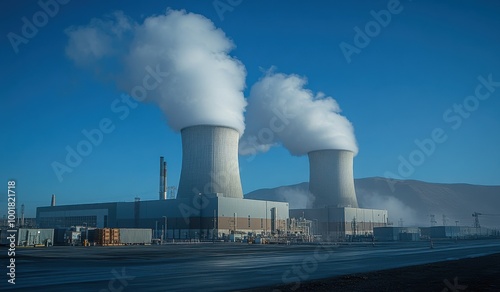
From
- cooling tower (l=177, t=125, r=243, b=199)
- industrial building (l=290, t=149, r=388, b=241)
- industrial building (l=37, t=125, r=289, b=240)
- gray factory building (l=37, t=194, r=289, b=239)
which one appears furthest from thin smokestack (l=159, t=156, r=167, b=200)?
industrial building (l=290, t=149, r=388, b=241)

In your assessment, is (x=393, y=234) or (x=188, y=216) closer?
(x=188, y=216)

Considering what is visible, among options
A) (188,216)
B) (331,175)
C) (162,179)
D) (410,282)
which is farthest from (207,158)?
Answer: (410,282)

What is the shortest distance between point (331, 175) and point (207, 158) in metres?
22.3

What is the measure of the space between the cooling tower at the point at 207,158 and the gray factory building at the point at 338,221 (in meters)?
23.8

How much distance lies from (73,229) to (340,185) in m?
35.7

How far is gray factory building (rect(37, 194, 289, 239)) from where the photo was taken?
2408 inches

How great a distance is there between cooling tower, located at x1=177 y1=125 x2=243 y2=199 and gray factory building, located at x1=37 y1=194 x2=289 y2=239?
3.42 m

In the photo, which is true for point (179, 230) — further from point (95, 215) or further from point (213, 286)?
point (213, 286)

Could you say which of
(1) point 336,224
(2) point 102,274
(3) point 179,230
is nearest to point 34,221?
(3) point 179,230

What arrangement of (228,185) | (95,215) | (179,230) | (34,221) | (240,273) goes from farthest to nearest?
1. (34,221)
2. (95,215)
3. (179,230)
4. (228,185)
5. (240,273)

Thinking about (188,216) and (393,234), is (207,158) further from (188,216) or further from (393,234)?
(393,234)

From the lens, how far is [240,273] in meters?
15.4

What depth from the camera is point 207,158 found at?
51281mm

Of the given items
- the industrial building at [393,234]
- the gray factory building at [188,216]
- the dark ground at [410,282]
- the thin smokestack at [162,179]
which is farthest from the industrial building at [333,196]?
the dark ground at [410,282]
